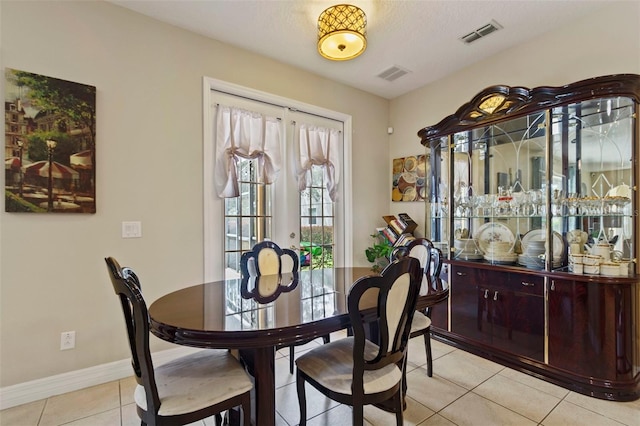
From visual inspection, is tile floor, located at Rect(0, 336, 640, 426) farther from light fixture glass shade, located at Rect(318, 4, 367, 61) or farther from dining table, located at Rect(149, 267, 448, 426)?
light fixture glass shade, located at Rect(318, 4, 367, 61)

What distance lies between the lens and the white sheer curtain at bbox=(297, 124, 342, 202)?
11.5 ft

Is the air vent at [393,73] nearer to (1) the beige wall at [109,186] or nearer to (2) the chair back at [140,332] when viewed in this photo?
(1) the beige wall at [109,186]

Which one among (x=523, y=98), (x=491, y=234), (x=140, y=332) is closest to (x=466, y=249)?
(x=491, y=234)

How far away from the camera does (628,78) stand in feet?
6.93

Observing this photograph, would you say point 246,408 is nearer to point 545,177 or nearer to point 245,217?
point 245,217

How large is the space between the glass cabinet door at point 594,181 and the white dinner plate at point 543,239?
0.20 feet

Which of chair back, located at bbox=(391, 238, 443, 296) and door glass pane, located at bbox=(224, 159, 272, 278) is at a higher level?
door glass pane, located at bbox=(224, 159, 272, 278)

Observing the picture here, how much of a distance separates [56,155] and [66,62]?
0.69 meters

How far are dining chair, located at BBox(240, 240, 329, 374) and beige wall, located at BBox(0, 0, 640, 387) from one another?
2.06 feet

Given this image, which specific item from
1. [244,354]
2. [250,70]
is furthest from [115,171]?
[244,354]

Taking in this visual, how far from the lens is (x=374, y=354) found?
5.54 ft

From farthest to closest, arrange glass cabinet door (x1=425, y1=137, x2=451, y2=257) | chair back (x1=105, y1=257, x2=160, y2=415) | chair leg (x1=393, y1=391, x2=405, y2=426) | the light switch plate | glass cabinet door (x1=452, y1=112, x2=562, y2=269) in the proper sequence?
glass cabinet door (x1=425, y1=137, x2=451, y2=257) → glass cabinet door (x1=452, y1=112, x2=562, y2=269) → the light switch plate → chair leg (x1=393, y1=391, x2=405, y2=426) → chair back (x1=105, y1=257, x2=160, y2=415)

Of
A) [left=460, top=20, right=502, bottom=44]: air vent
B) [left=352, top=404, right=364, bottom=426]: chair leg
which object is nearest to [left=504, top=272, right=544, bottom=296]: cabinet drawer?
[left=352, top=404, right=364, bottom=426]: chair leg

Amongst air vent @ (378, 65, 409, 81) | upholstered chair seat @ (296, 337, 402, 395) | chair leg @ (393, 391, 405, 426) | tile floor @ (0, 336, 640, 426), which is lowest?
tile floor @ (0, 336, 640, 426)
